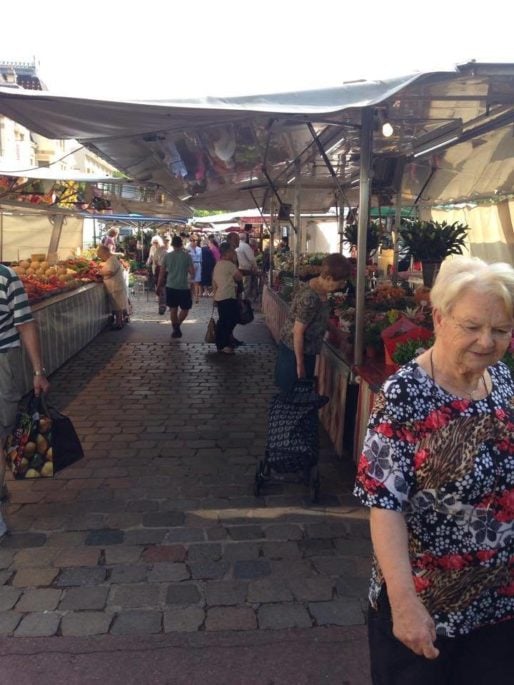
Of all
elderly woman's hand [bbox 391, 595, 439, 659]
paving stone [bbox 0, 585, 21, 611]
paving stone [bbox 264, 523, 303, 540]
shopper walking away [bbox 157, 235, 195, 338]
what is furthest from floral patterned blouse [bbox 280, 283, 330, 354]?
shopper walking away [bbox 157, 235, 195, 338]

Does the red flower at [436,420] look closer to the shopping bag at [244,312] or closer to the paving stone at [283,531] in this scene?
the paving stone at [283,531]

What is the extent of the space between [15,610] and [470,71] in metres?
3.99

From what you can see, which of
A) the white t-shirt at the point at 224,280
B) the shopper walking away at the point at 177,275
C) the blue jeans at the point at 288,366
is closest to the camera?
the blue jeans at the point at 288,366

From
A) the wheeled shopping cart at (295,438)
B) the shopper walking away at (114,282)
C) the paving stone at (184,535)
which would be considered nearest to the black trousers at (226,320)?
the shopper walking away at (114,282)

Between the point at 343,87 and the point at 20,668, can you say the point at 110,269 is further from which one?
the point at 20,668

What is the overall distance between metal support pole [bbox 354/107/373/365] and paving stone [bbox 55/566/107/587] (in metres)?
2.65

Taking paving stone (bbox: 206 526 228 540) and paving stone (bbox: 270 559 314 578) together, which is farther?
paving stone (bbox: 206 526 228 540)

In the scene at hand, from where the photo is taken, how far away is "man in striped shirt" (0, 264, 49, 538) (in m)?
3.85

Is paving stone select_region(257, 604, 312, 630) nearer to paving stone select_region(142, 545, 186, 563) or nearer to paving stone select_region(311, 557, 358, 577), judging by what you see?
paving stone select_region(311, 557, 358, 577)

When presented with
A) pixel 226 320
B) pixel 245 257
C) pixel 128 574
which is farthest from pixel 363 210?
pixel 245 257

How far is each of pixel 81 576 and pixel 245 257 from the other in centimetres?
1277

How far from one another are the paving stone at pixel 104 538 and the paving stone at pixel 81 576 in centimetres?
29

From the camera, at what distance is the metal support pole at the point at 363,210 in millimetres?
4652

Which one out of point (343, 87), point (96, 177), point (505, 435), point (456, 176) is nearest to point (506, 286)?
point (505, 435)
